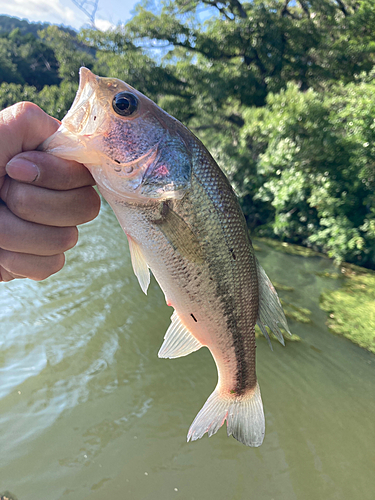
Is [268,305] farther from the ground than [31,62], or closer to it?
closer to it

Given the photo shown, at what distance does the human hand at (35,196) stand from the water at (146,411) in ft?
7.49

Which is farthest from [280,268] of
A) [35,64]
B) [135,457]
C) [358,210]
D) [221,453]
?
[35,64]

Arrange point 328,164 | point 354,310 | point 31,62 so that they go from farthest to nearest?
point 31,62 → point 328,164 → point 354,310

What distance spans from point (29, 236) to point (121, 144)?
545 mm

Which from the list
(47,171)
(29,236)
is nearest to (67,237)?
(29,236)

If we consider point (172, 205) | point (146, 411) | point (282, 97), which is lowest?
point (146, 411)

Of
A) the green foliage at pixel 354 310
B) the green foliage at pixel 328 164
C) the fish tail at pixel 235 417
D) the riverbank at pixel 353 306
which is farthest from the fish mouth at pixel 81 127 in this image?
the green foliage at pixel 328 164

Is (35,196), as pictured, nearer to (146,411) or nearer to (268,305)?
(268,305)

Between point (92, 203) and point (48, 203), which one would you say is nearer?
point (48, 203)

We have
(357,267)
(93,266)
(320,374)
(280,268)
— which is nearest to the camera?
(320,374)

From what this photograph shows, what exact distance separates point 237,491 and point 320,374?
2090mm

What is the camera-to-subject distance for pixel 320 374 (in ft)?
13.7

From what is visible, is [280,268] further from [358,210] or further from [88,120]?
[88,120]

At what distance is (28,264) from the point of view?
1325 millimetres
